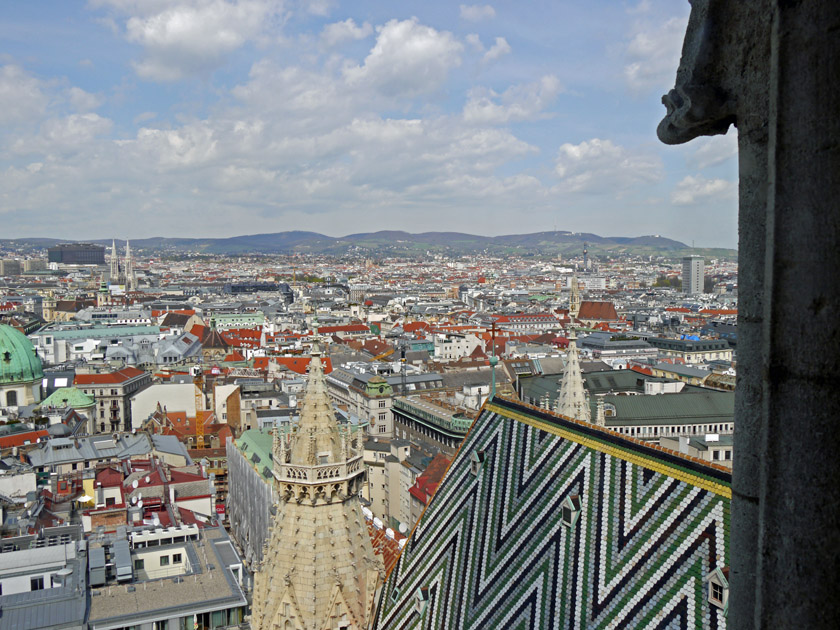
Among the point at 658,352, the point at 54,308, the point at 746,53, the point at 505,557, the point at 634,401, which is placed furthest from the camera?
the point at 54,308

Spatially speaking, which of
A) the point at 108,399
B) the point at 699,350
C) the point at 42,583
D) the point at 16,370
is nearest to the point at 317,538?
the point at 42,583

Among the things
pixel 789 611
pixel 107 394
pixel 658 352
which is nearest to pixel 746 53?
pixel 789 611

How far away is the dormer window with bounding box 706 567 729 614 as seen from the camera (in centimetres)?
1024

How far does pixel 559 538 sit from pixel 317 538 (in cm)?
551

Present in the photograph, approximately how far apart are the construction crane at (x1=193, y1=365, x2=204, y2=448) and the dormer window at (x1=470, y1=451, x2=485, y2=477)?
5681 centimetres

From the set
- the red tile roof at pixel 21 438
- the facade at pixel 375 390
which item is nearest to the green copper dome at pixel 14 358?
the red tile roof at pixel 21 438

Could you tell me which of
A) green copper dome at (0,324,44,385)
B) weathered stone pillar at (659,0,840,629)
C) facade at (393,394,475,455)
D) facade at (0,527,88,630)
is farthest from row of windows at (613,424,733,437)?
weathered stone pillar at (659,0,840,629)

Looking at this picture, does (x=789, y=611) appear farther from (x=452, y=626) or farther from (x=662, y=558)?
(x=452, y=626)

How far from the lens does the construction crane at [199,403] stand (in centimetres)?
7058

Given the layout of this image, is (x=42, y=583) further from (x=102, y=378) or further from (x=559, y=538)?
(x=102, y=378)

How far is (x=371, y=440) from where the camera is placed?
220 ft

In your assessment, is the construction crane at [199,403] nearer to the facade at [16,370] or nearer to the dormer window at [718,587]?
the facade at [16,370]

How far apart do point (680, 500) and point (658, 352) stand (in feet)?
361

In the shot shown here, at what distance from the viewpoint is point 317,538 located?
54.0 feet
